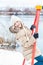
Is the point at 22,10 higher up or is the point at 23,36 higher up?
the point at 22,10

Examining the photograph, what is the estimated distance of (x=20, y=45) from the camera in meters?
1.20

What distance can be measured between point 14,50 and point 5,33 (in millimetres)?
135

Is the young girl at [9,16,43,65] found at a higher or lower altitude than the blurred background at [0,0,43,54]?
lower

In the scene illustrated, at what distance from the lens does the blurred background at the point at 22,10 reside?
3.97 ft

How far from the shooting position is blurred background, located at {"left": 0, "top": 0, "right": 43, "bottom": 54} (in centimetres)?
121

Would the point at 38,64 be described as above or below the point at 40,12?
below

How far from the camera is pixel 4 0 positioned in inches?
48.0

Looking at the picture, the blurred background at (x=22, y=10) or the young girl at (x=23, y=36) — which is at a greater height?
the blurred background at (x=22, y=10)

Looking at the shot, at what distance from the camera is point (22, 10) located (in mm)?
1213

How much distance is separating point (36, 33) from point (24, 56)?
0.18 meters

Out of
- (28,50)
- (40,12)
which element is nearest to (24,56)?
(28,50)

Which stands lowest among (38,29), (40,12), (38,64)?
(38,64)

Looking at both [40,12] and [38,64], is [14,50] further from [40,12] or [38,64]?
[40,12]

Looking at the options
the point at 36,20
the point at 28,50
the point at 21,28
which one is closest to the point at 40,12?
the point at 36,20
